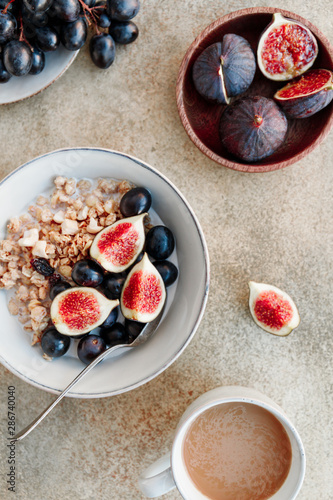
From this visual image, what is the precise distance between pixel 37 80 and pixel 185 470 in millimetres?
1117

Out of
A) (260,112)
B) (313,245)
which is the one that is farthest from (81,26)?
(313,245)

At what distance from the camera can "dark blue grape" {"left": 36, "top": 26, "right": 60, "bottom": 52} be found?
1.18 metres

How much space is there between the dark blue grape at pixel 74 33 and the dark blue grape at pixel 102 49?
0.05 metres

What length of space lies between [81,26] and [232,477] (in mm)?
1231

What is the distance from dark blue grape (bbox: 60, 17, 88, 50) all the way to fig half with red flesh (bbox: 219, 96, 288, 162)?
0.44m

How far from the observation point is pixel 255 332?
130 centimetres

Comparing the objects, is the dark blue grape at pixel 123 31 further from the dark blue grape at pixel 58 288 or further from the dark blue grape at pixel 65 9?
the dark blue grape at pixel 58 288

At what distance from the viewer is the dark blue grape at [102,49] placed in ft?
4.04

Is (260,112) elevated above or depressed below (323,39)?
below

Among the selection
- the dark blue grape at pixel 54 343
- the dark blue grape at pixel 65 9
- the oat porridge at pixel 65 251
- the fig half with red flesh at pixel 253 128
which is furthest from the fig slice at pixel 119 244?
the dark blue grape at pixel 65 9

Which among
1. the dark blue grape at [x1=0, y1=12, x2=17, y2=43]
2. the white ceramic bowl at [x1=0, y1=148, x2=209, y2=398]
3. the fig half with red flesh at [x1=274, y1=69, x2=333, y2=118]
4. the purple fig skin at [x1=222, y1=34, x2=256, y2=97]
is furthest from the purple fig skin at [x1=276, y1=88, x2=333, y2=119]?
the dark blue grape at [x1=0, y1=12, x2=17, y2=43]

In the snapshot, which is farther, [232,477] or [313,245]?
[313,245]

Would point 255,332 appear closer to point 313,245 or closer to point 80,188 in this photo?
point 313,245

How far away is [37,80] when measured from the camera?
4.17ft
